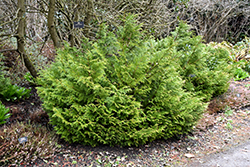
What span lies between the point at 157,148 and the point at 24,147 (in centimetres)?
191

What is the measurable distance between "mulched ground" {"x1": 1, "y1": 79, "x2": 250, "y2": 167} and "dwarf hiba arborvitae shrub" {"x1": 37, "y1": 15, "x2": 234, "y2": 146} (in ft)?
0.48

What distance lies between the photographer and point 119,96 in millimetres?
2652

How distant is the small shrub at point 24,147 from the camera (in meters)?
2.52

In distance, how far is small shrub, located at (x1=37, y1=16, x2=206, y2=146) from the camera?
8.80 feet

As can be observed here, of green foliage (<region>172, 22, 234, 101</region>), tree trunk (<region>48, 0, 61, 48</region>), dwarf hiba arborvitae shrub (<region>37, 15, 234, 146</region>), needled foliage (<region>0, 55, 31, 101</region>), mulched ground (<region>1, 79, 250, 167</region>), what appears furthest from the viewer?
green foliage (<region>172, 22, 234, 101</region>)

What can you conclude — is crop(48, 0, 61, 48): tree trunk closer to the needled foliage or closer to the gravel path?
the needled foliage

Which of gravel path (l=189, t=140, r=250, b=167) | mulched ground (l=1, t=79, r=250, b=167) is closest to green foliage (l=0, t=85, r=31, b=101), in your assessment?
mulched ground (l=1, t=79, r=250, b=167)

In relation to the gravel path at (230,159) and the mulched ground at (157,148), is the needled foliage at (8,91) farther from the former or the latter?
the gravel path at (230,159)

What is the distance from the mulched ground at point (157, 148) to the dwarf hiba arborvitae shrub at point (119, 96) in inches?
5.8

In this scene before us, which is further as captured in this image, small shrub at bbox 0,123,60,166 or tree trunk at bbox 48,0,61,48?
tree trunk at bbox 48,0,61,48

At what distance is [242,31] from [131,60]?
10396mm

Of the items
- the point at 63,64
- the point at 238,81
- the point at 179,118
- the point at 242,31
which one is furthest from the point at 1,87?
the point at 242,31

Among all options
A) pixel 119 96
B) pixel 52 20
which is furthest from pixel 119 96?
pixel 52 20

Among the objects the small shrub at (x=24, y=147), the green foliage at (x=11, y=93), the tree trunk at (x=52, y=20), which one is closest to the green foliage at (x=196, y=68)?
the tree trunk at (x=52, y=20)
